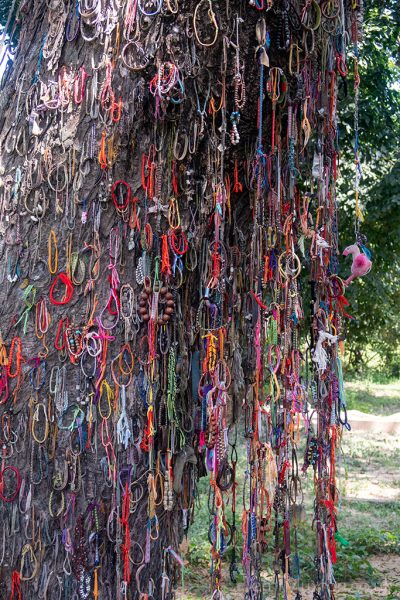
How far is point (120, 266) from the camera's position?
2088 mm

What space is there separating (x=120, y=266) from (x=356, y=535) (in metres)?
3.44

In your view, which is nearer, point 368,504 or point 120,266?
point 120,266

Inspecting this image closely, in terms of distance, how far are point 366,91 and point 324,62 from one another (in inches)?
130

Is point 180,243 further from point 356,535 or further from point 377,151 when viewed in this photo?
point 377,151

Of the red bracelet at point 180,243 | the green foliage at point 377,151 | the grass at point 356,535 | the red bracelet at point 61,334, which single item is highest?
the green foliage at point 377,151

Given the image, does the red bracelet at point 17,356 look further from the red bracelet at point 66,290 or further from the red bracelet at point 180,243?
the red bracelet at point 180,243

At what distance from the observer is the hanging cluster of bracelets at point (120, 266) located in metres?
2.04

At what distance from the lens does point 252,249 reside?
251 centimetres

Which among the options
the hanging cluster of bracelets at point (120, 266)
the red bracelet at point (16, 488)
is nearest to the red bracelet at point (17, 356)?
the hanging cluster of bracelets at point (120, 266)

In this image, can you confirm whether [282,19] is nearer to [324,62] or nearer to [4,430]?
[324,62]

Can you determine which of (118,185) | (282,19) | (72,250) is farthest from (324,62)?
(72,250)

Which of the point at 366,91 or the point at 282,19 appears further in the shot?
the point at 366,91

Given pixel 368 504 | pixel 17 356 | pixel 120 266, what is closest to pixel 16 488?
pixel 17 356

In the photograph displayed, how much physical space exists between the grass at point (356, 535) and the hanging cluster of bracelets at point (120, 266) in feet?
1.82
